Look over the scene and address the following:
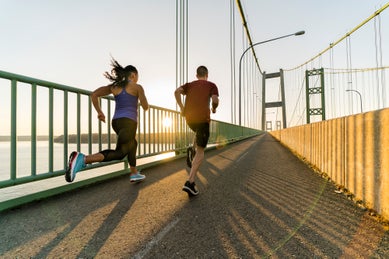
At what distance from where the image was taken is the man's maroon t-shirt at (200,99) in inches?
136

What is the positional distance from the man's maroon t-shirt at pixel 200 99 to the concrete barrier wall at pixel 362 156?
1.92 meters

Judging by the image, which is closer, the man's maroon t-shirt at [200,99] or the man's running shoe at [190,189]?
the man's running shoe at [190,189]

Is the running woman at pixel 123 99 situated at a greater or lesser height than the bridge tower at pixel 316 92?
lesser

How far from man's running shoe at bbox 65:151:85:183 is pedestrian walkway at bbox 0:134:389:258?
0.34 m

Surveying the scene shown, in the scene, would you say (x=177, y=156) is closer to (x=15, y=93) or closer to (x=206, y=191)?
(x=206, y=191)

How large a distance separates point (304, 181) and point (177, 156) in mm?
4350

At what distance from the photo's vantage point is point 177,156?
305 inches

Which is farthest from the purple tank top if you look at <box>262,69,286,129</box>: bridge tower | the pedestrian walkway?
<box>262,69,286,129</box>: bridge tower

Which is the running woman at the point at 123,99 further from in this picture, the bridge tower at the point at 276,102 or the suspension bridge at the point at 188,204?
the bridge tower at the point at 276,102

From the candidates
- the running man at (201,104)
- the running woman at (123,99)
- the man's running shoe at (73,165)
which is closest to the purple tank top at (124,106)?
the running woman at (123,99)

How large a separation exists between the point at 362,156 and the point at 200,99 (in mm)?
2157

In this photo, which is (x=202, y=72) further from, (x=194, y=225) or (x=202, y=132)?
(x=194, y=225)

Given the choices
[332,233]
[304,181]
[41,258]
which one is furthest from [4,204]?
[304,181]

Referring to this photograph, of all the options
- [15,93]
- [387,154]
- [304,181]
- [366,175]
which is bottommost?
[304,181]
